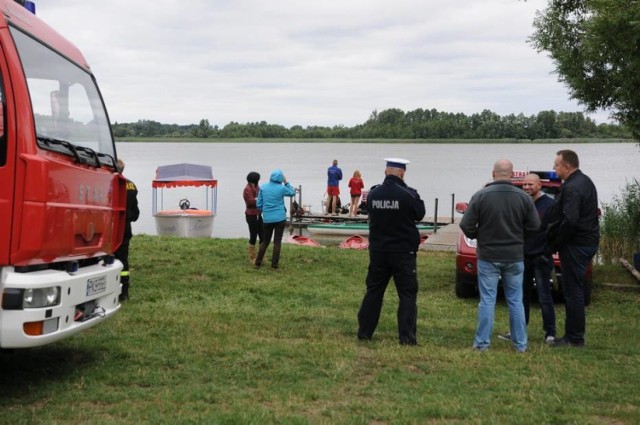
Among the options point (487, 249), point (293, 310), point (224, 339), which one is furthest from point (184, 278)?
point (487, 249)

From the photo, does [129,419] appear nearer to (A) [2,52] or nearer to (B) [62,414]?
(B) [62,414]

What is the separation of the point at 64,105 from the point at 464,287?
7.15m

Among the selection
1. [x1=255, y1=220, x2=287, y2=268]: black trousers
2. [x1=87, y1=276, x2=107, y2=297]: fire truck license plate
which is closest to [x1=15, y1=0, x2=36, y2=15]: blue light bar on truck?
[x1=87, y1=276, x2=107, y2=297]: fire truck license plate

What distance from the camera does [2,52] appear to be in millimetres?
5379

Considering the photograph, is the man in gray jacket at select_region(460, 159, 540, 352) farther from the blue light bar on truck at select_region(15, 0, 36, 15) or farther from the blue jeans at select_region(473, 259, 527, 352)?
the blue light bar on truck at select_region(15, 0, 36, 15)

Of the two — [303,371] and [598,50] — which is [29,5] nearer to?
[303,371]

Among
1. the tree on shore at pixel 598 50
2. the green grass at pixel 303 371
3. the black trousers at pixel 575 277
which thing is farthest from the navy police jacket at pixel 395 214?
the tree on shore at pixel 598 50

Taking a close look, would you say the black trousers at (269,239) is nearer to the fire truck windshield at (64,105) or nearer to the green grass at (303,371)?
the green grass at (303,371)

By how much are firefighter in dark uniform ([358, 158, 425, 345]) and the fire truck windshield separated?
256 cm

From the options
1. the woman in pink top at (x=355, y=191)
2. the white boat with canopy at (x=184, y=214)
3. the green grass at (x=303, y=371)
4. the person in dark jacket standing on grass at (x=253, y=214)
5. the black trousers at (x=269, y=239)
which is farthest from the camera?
the woman in pink top at (x=355, y=191)

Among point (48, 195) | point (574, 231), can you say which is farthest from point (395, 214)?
point (48, 195)

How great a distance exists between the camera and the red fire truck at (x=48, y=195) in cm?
523

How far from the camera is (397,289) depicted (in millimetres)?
7887

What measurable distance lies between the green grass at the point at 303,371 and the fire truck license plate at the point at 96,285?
66 centimetres
